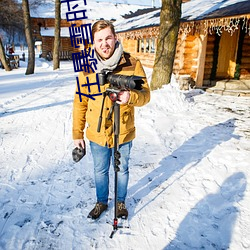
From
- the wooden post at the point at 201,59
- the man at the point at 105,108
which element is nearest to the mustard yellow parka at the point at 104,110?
the man at the point at 105,108

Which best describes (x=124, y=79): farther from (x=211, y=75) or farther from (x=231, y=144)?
(x=211, y=75)

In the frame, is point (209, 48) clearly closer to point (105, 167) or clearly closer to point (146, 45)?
point (146, 45)

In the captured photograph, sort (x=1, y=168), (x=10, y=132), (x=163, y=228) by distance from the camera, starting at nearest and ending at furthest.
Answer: (x=163, y=228)
(x=1, y=168)
(x=10, y=132)

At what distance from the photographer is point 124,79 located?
157 centimetres

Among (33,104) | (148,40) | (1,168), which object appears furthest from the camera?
(148,40)

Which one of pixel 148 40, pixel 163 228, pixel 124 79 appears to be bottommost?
pixel 163 228

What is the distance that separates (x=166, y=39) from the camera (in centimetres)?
695

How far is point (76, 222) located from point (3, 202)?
96cm

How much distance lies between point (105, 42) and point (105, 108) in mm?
558

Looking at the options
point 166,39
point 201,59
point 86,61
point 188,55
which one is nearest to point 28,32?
point 188,55

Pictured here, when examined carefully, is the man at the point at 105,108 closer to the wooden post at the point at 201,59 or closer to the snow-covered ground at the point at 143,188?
the snow-covered ground at the point at 143,188

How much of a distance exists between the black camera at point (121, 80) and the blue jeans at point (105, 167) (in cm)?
71

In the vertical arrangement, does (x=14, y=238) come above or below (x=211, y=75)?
below

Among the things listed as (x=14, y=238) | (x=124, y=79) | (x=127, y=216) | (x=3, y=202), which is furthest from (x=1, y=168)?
(x=124, y=79)
